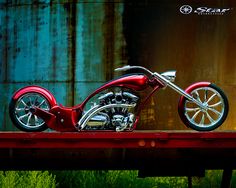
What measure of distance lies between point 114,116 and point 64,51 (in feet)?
10.9

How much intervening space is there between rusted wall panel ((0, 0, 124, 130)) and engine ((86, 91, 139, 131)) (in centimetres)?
298

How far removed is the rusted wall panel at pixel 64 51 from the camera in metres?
9.03

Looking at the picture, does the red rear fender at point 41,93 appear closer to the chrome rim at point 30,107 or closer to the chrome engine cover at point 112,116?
the chrome rim at point 30,107

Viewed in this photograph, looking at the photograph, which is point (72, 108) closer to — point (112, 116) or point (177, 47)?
point (112, 116)

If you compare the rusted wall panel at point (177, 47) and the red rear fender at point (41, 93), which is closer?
the red rear fender at point (41, 93)

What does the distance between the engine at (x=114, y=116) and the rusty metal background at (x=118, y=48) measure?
9.11 feet

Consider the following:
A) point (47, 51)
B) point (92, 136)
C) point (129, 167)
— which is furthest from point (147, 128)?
point (92, 136)

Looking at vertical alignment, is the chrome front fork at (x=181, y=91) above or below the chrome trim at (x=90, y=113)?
above

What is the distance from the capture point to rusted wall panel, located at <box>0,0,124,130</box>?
9031mm

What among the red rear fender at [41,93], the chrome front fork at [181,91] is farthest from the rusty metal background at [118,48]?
the red rear fender at [41,93]

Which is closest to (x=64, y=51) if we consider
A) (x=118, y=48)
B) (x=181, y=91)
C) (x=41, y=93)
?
(x=118, y=48)

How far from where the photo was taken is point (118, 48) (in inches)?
355

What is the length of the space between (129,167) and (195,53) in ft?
11.3

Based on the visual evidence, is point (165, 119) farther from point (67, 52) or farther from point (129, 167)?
point (129, 167)
